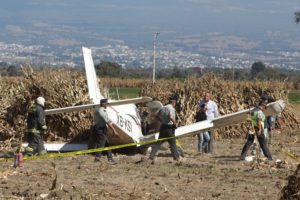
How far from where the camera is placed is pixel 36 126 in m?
13.2

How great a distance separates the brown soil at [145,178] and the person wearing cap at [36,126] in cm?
50

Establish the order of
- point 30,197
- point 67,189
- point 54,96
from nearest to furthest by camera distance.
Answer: point 30,197 < point 67,189 < point 54,96

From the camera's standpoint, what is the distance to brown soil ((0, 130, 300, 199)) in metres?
8.83

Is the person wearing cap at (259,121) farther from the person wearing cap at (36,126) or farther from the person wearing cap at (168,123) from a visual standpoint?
the person wearing cap at (36,126)

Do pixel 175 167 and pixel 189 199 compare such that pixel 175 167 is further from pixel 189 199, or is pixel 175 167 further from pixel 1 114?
pixel 1 114

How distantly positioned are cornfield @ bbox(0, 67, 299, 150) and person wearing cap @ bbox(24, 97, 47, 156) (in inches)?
137

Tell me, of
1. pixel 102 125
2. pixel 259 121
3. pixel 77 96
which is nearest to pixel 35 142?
pixel 102 125

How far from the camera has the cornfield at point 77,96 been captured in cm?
1752

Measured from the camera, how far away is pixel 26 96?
18.5 meters

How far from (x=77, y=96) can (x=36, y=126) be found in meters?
4.52

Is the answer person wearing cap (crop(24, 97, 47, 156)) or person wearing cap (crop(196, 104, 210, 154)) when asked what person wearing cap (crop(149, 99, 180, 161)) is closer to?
person wearing cap (crop(196, 104, 210, 154))

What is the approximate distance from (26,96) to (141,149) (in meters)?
5.83

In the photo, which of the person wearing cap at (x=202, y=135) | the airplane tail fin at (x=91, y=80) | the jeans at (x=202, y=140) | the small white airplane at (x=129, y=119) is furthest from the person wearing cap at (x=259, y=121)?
the airplane tail fin at (x=91, y=80)

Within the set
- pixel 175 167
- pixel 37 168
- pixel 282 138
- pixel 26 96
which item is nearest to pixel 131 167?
pixel 175 167
